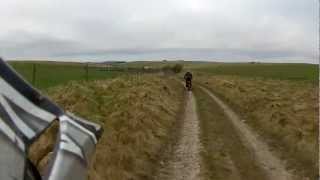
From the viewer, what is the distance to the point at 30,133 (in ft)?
8.58

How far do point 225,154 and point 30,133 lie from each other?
37.0 ft

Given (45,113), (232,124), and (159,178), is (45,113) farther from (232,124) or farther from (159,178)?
(232,124)

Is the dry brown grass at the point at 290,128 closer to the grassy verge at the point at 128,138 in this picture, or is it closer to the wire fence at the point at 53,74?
the grassy verge at the point at 128,138

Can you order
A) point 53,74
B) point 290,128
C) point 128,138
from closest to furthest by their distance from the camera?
point 128,138
point 290,128
point 53,74

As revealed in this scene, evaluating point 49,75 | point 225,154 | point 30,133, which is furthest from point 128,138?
point 49,75

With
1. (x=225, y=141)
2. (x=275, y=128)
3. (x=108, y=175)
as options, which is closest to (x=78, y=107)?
(x=225, y=141)

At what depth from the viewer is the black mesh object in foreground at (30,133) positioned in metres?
2.54

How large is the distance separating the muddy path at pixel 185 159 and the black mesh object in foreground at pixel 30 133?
8.56 m

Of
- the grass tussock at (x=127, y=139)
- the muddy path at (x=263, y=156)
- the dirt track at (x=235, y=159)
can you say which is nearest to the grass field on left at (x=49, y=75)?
the grass tussock at (x=127, y=139)

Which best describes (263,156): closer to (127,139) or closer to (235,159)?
(235,159)

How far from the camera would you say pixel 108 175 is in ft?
30.6

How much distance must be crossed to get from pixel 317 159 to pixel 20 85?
36.3ft

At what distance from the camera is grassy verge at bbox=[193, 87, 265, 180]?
11523 millimetres

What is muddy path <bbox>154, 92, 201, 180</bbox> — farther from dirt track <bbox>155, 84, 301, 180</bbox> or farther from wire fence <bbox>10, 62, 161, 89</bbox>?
wire fence <bbox>10, 62, 161, 89</bbox>
